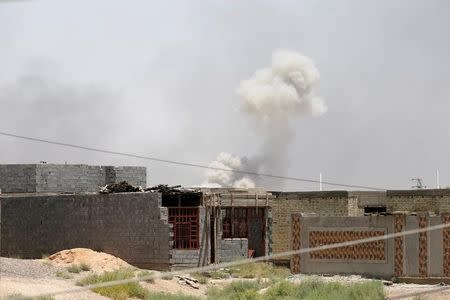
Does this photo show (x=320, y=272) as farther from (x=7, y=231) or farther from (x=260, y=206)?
(x=7, y=231)

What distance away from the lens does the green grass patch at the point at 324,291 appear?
2578cm

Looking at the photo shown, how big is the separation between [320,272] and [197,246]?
4648 mm

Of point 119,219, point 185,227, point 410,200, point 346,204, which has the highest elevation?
point 410,200

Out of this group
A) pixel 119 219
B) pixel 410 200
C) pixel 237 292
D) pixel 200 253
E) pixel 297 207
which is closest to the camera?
pixel 237 292

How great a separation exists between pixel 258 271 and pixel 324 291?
1085 cm

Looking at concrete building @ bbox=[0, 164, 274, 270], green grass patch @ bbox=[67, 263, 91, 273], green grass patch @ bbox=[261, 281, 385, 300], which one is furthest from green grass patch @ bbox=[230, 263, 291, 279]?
green grass patch @ bbox=[261, 281, 385, 300]

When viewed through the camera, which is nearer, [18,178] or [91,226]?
[91,226]

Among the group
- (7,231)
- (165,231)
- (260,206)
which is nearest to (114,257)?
(165,231)

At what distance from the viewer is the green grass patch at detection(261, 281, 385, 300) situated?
2578 centimetres

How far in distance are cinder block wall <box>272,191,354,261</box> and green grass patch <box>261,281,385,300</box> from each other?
47.7 ft

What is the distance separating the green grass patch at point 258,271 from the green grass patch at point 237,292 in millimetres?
5508

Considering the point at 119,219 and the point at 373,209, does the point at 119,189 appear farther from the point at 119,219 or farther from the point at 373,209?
the point at 373,209

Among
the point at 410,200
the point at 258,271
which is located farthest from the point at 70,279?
the point at 410,200

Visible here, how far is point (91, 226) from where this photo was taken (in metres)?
35.2
